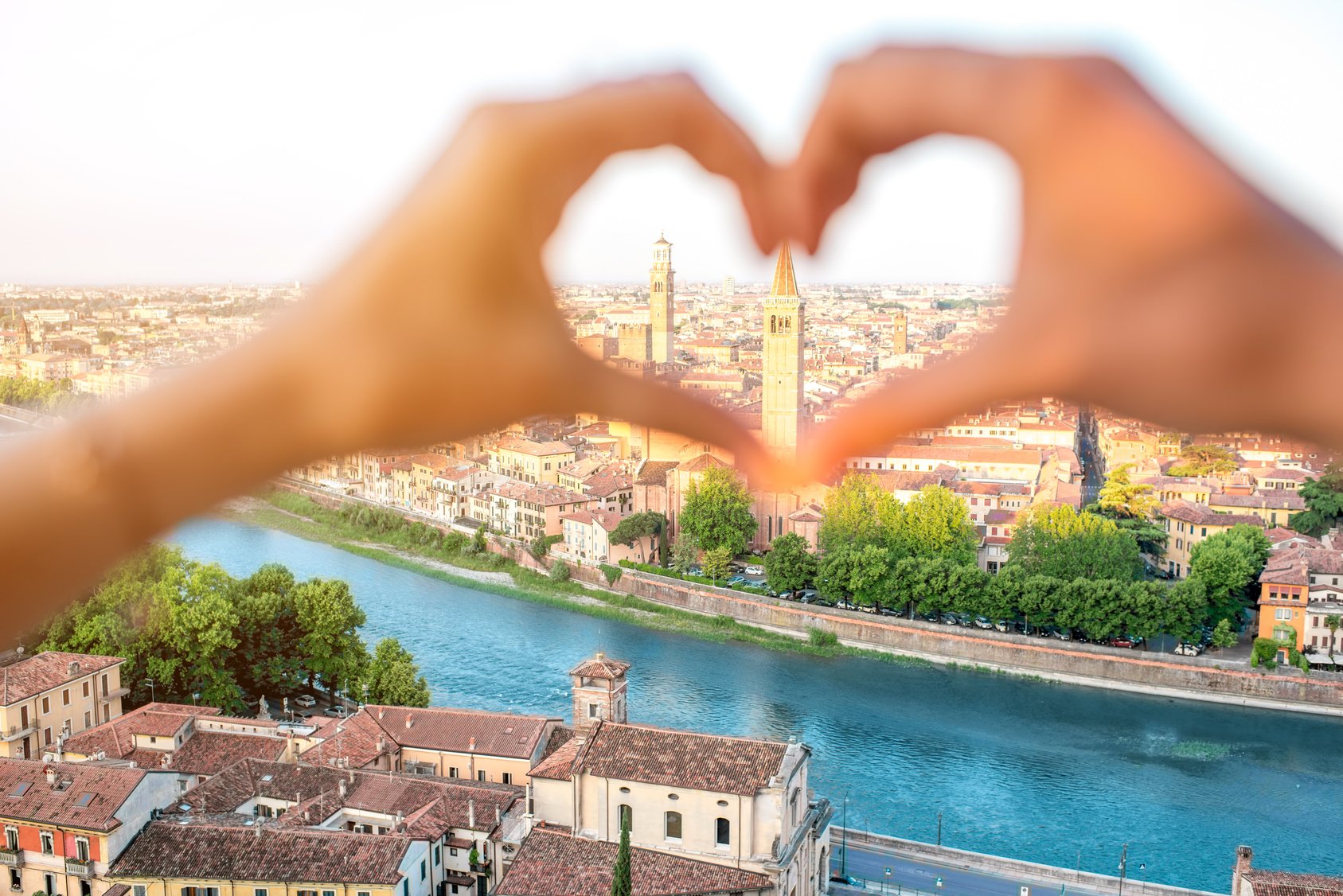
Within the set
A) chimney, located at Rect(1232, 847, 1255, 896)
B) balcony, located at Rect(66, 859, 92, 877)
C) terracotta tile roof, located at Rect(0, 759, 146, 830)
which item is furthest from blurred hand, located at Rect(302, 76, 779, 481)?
chimney, located at Rect(1232, 847, 1255, 896)

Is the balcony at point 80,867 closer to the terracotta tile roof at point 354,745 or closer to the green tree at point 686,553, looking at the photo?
the terracotta tile roof at point 354,745

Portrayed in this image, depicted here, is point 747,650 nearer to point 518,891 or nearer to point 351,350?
point 518,891

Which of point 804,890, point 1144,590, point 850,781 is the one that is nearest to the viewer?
point 804,890

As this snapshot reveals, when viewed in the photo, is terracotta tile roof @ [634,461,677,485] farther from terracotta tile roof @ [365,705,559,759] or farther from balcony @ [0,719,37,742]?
balcony @ [0,719,37,742]

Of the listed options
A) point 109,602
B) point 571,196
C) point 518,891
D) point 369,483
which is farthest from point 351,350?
point 369,483

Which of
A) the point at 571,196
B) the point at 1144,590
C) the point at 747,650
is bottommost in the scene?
the point at 747,650

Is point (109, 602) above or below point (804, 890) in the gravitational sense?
above

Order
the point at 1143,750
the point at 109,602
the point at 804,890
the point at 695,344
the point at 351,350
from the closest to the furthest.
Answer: the point at 351,350
the point at 695,344
the point at 804,890
the point at 1143,750
the point at 109,602
